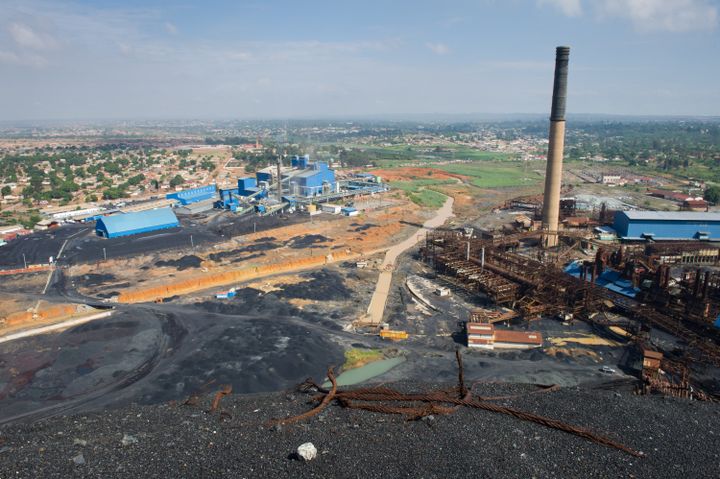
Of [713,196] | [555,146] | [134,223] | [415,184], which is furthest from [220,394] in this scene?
[713,196]

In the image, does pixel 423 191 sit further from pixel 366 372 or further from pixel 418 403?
pixel 418 403

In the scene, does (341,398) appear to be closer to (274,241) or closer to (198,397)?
(198,397)

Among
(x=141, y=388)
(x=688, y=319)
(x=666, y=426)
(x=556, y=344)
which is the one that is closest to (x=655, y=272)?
(x=688, y=319)

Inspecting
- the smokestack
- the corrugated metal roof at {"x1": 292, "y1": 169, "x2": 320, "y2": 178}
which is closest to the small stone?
the smokestack

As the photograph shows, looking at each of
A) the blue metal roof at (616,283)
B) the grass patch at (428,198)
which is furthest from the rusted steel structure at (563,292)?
the grass patch at (428,198)

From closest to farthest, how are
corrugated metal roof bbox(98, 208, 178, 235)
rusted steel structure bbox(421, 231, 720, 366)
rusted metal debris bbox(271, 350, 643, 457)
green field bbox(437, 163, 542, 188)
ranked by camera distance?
rusted metal debris bbox(271, 350, 643, 457) → rusted steel structure bbox(421, 231, 720, 366) → corrugated metal roof bbox(98, 208, 178, 235) → green field bbox(437, 163, 542, 188)

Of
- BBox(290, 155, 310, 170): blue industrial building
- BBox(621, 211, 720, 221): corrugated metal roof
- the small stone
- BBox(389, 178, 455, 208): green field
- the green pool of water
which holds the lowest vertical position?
the green pool of water

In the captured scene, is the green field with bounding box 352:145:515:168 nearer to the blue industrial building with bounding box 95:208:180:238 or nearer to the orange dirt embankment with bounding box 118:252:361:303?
the blue industrial building with bounding box 95:208:180:238
